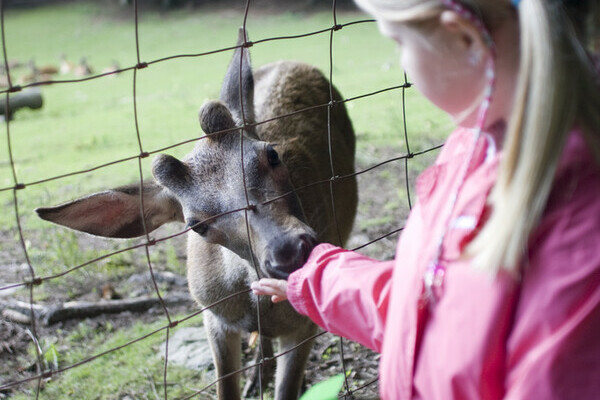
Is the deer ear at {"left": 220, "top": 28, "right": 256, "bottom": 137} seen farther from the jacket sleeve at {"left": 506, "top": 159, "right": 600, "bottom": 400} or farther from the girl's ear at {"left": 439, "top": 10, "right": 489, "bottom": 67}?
the jacket sleeve at {"left": 506, "top": 159, "right": 600, "bottom": 400}

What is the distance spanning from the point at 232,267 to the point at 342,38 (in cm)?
1355

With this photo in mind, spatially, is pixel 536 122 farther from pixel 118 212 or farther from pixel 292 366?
pixel 292 366

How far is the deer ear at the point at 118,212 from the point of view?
3.03 meters

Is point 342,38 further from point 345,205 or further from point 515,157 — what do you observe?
point 515,157

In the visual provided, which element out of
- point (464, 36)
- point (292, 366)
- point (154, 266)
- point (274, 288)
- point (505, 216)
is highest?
point (464, 36)

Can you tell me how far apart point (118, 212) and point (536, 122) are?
2.24 m

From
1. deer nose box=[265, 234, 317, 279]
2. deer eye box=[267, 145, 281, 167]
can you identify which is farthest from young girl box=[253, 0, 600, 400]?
deer eye box=[267, 145, 281, 167]

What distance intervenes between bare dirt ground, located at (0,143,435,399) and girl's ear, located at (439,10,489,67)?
1784 mm

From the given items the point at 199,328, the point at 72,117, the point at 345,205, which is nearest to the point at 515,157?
the point at 345,205

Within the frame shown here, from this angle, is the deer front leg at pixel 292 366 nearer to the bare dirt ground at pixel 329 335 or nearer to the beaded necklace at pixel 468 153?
the bare dirt ground at pixel 329 335

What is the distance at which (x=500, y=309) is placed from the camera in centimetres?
159

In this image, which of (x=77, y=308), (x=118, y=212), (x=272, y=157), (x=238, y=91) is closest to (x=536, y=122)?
(x=272, y=157)

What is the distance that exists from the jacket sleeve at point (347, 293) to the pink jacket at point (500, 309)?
0.62 feet

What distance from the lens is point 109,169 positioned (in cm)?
795
